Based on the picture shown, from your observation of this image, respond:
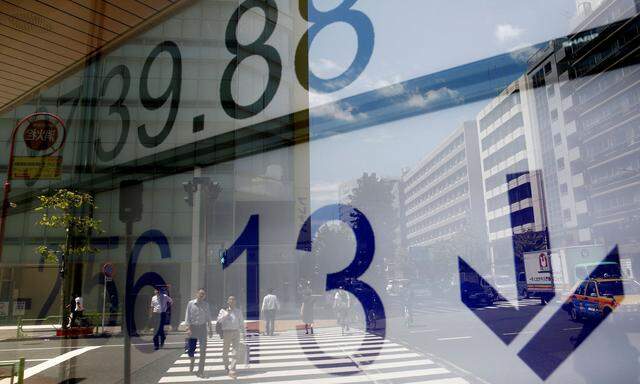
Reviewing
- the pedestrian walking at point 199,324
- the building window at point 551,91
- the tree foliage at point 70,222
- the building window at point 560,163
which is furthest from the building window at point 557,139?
the pedestrian walking at point 199,324

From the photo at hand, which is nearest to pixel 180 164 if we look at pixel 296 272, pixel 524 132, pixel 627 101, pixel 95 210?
pixel 95 210

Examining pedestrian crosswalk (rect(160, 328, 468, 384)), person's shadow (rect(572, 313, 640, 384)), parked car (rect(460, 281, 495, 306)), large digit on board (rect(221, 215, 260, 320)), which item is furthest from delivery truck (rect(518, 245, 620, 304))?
large digit on board (rect(221, 215, 260, 320))

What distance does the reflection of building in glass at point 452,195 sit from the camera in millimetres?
Result: 64650

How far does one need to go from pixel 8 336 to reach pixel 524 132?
56.3 metres

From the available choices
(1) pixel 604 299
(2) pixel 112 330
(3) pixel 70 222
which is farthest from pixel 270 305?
(1) pixel 604 299

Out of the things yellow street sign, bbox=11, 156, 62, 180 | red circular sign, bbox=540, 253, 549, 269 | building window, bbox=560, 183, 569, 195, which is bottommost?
red circular sign, bbox=540, 253, 549, 269

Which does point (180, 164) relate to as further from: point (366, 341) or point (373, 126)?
point (373, 126)

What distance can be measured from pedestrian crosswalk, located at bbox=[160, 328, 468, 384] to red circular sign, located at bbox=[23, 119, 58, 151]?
547 cm

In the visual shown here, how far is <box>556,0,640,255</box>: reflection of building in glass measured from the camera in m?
36.1

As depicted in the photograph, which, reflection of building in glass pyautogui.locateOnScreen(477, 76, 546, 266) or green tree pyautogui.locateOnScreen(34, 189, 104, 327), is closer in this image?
green tree pyautogui.locateOnScreen(34, 189, 104, 327)

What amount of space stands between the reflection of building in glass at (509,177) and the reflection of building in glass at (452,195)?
2462 mm

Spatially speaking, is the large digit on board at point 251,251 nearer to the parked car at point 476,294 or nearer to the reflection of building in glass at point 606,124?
the parked car at point 476,294

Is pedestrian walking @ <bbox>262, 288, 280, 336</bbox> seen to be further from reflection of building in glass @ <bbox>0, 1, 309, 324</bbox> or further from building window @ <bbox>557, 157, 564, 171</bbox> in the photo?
building window @ <bbox>557, 157, 564, 171</bbox>

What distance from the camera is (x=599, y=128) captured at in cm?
4056
